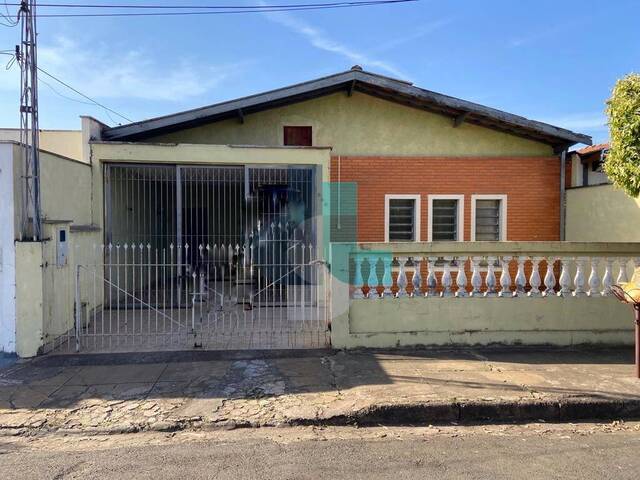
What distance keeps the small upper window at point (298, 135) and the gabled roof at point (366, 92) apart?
539 mm

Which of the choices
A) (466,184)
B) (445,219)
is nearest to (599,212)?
(466,184)

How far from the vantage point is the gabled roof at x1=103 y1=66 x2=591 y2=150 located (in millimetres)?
8078

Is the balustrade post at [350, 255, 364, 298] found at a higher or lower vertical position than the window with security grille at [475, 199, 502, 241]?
lower

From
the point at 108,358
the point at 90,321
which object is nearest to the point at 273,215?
the point at 90,321

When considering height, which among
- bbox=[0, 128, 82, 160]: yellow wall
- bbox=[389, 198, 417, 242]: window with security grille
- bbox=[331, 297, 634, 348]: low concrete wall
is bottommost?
bbox=[331, 297, 634, 348]: low concrete wall

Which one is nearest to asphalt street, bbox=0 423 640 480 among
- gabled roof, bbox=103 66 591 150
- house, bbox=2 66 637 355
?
house, bbox=2 66 637 355

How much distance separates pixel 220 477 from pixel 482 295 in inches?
157

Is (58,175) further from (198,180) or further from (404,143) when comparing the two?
(404,143)

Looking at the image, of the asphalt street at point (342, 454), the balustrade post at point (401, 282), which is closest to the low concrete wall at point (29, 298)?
the asphalt street at point (342, 454)

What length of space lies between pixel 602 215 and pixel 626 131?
3.95 m

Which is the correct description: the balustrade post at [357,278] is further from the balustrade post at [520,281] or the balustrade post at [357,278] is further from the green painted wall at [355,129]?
the green painted wall at [355,129]

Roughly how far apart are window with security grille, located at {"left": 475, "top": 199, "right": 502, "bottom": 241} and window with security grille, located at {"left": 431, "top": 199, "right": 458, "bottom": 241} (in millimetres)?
488

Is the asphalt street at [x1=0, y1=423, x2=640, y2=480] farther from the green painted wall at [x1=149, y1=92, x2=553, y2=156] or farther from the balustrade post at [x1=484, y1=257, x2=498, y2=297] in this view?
the green painted wall at [x1=149, y1=92, x2=553, y2=156]

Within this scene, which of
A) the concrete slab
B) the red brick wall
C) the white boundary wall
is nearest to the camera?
the concrete slab
